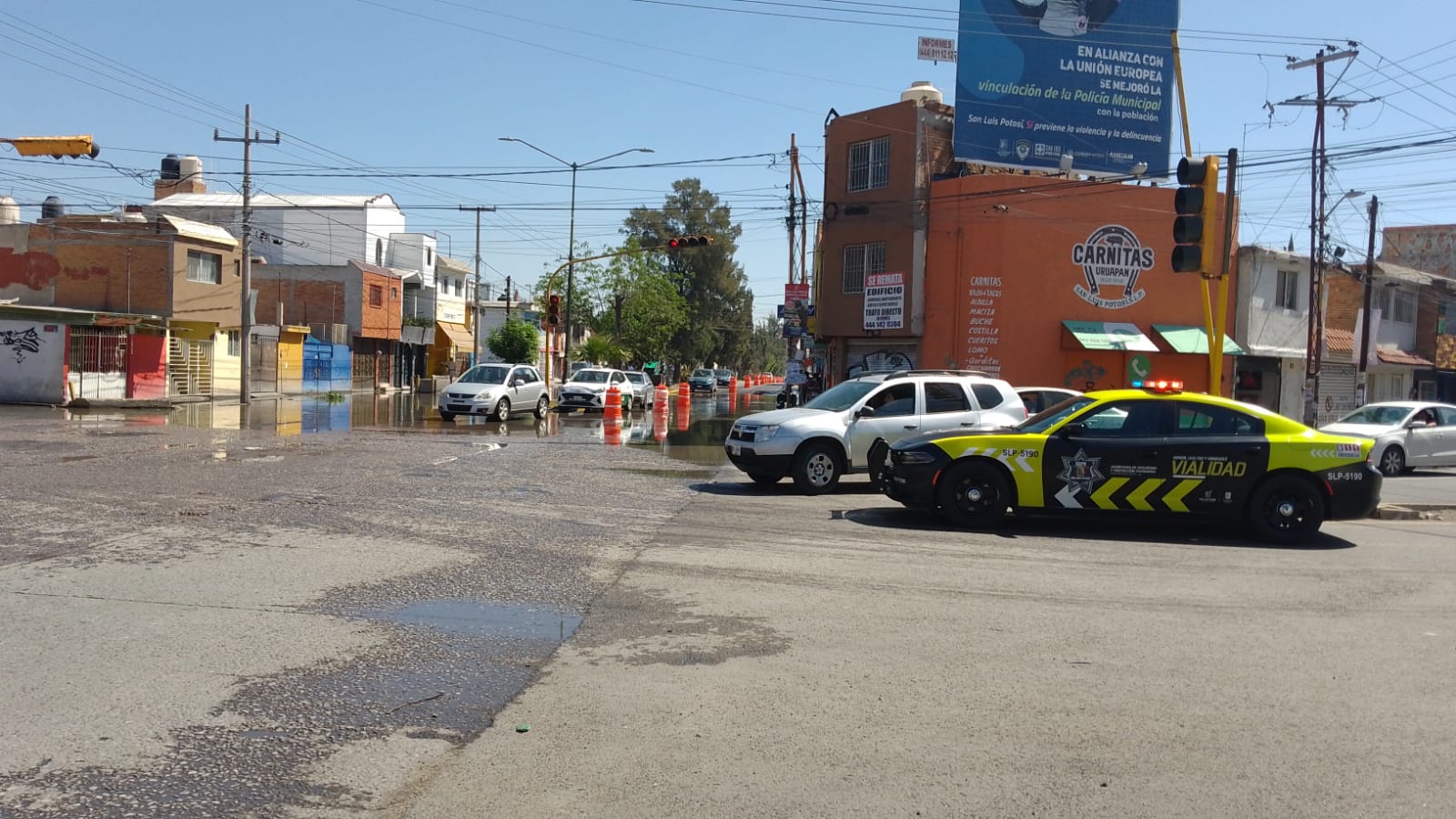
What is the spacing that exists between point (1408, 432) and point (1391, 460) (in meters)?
0.63

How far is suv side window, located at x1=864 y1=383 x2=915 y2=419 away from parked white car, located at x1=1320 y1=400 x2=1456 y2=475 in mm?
10383

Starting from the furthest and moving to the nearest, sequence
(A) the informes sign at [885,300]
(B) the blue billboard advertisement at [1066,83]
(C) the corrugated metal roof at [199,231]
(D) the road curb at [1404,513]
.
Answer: (C) the corrugated metal roof at [199,231] < (A) the informes sign at [885,300] < (B) the blue billboard advertisement at [1066,83] < (D) the road curb at [1404,513]

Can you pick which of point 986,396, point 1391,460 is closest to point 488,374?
point 986,396

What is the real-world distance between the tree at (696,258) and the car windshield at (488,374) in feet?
161

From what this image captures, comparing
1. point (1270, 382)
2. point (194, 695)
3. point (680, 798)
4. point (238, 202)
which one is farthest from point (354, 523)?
point (238, 202)

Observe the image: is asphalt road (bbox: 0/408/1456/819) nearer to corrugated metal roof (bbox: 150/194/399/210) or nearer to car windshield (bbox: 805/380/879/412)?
car windshield (bbox: 805/380/879/412)

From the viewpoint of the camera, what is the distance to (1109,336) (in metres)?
29.8

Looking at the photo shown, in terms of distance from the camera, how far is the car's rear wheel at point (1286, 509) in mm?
11227

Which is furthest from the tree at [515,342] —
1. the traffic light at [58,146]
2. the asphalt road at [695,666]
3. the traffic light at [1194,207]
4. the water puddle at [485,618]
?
the water puddle at [485,618]

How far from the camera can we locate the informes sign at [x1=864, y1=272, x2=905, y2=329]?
98.7 feet

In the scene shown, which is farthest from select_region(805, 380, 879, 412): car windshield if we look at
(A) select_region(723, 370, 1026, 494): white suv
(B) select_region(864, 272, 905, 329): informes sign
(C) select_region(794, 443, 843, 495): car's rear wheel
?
(B) select_region(864, 272, 905, 329): informes sign

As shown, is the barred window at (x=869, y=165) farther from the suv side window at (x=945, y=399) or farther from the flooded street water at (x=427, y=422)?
the suv side window at (x=945, y=399)

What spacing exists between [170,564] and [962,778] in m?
6.48

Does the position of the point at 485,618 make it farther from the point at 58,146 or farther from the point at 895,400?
the point at 58,146
